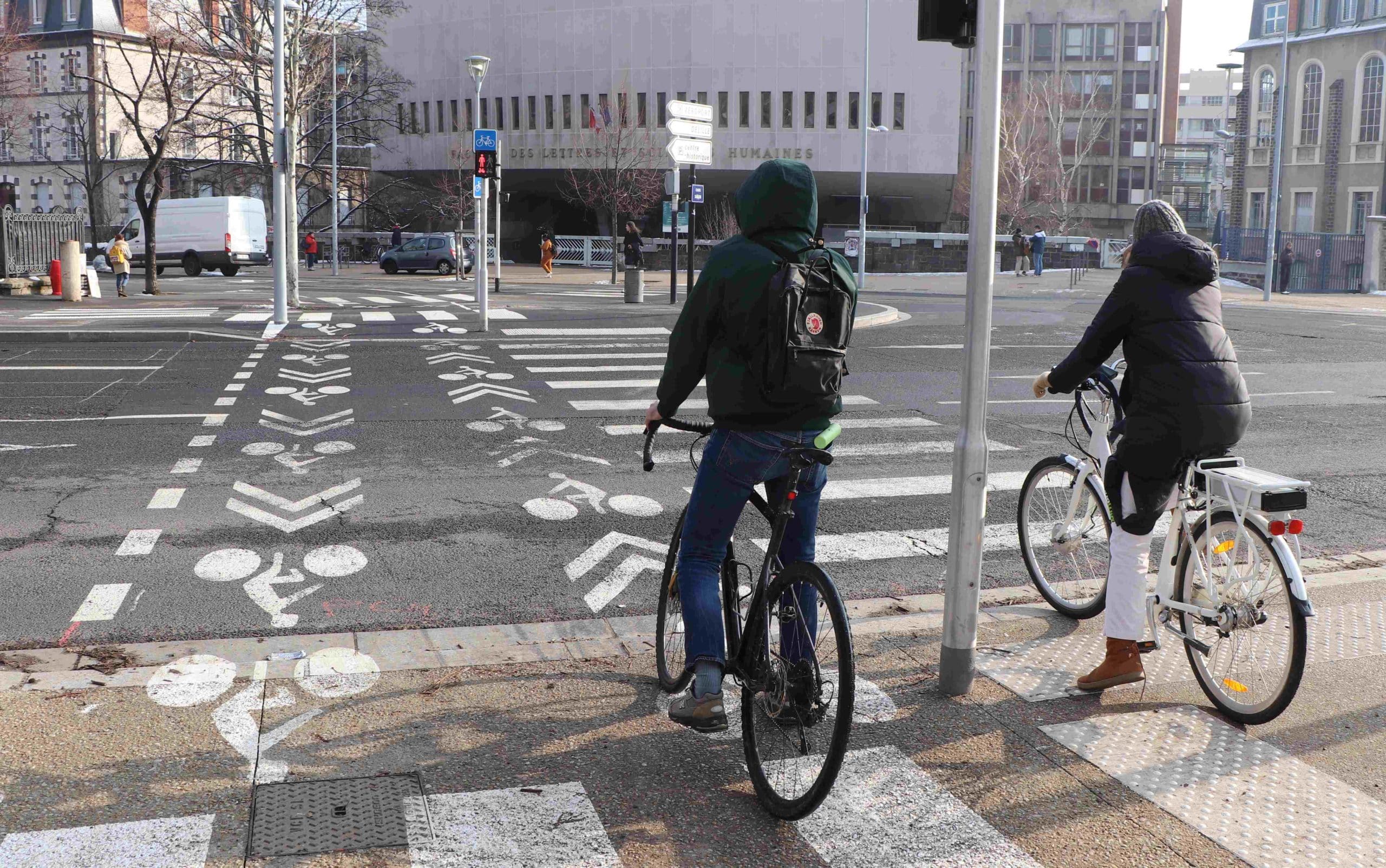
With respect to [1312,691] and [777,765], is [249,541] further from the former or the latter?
[1312,691]

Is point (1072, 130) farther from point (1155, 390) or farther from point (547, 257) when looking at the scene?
point (1155, 390)

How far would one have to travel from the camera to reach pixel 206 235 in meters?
43.5

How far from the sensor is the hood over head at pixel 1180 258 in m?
4.65

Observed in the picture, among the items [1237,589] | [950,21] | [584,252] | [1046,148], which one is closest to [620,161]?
[584,252]

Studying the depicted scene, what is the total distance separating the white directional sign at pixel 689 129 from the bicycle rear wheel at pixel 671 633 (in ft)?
62.1

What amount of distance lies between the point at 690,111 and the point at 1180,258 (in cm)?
2045

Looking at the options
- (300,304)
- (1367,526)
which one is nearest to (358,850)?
(1367,526)

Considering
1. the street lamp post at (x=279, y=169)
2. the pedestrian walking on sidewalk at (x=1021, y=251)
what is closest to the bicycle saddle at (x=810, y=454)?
the street lamp post at (x=279, y=169)

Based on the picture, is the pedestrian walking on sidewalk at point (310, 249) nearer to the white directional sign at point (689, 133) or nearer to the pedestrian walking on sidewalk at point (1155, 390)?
the white directional sign at point (689, 133)

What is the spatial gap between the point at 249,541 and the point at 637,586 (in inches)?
93.1

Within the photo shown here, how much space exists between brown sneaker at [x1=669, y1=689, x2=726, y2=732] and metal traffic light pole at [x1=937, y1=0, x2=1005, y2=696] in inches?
46.7

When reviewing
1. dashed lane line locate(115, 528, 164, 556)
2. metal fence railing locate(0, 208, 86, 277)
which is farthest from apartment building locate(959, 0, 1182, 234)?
dashed lane line locate(115, 528, 164, 556)

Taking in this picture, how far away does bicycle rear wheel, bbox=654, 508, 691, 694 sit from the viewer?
4742 millimetres

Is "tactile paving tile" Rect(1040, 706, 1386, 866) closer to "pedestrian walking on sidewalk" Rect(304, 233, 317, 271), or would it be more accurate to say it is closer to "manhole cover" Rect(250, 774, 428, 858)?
"manhole cover" Rect(250, 774, 428, 858)
